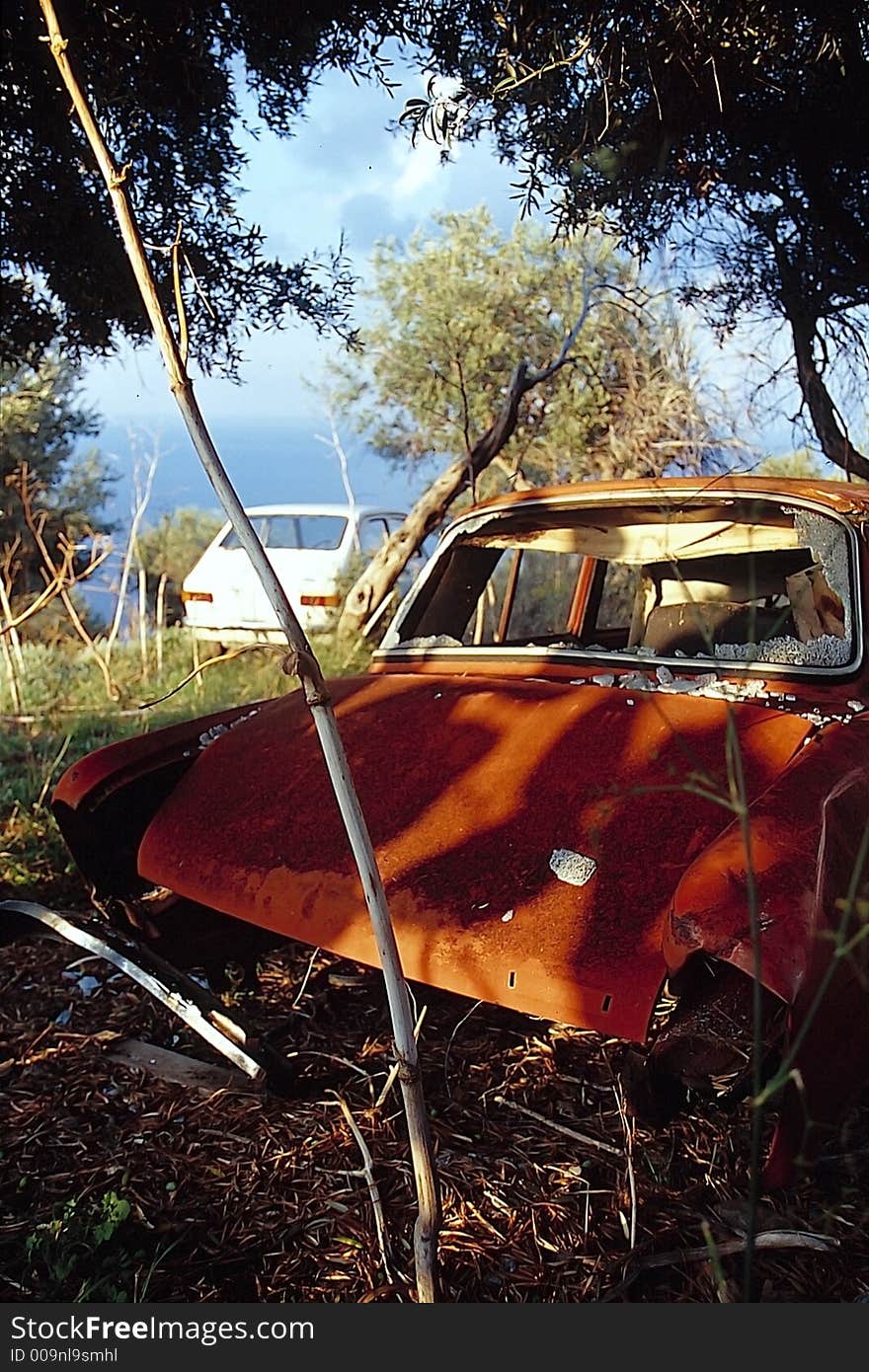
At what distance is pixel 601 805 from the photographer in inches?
92.2

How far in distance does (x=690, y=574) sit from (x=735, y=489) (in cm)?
72

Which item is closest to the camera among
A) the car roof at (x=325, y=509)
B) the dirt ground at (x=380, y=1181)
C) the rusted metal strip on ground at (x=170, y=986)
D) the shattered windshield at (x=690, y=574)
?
the dirt ground at (x=380, y=1181)

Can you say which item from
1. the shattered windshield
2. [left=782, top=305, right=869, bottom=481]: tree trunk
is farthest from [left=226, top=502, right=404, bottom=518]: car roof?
the shattered windshield

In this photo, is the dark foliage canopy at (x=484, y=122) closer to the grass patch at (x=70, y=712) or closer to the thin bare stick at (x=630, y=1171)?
the grass patch at (x=70, y=712)

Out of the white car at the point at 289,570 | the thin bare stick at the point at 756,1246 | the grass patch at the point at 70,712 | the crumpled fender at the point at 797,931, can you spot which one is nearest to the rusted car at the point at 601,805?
the crumpled fender at the point at 797,931

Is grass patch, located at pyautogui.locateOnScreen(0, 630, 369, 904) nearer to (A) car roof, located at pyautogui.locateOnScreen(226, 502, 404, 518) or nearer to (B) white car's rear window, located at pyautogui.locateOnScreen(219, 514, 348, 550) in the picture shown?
(B) white car's rear window, located at pyautogui.locateOnScreen(219, 514, 348, 550)

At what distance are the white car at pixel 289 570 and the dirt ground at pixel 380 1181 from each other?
277 inches

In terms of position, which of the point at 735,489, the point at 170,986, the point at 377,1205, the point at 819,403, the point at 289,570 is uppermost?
the point at 819,403

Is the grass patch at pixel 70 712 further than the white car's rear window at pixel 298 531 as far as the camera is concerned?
No

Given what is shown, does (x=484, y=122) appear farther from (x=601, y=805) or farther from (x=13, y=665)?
(x=13, y=665)

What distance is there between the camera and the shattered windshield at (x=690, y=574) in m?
2.97

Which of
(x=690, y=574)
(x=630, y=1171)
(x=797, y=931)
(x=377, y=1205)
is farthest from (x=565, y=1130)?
(x=690, y=574)

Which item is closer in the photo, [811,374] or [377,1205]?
[377,1205]

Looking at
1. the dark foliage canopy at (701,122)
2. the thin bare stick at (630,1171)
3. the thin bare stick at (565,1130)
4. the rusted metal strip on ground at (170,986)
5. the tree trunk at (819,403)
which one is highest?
the dark foliage canopy at (701,122)
